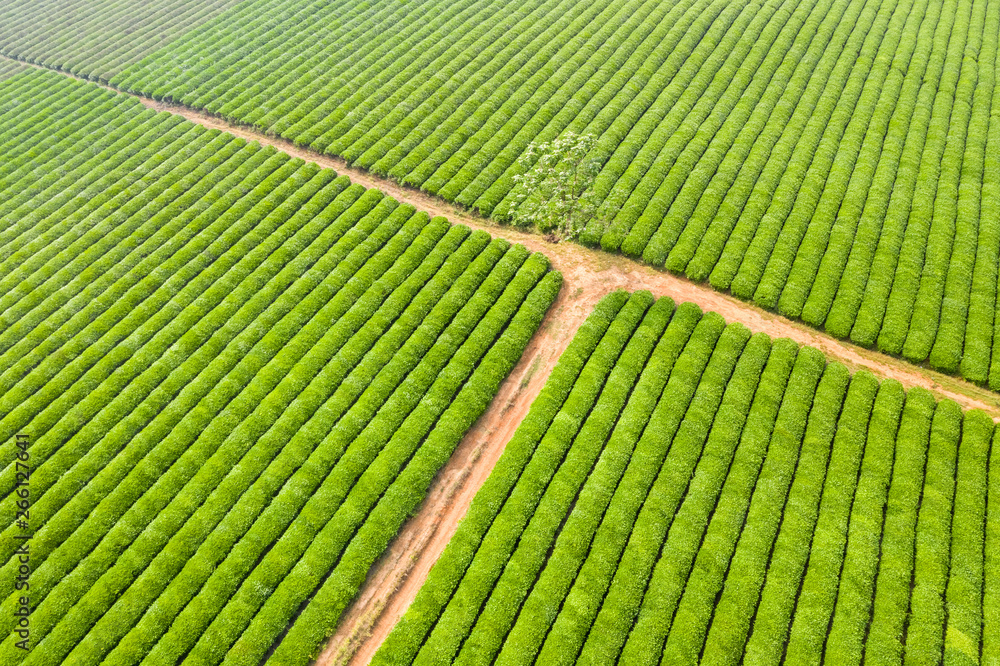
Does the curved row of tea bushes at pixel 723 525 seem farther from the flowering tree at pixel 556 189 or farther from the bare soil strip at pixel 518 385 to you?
the flowering tree at pixel 556 189

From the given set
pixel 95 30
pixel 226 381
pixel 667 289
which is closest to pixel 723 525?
pixel 667 289

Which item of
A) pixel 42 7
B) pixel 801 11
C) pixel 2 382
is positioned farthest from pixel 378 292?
pixel 42 7

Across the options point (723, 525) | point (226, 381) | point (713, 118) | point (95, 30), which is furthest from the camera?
point (95, 30)

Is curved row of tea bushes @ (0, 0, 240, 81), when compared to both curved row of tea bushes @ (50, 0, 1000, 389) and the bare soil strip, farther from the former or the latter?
the bare soil strip

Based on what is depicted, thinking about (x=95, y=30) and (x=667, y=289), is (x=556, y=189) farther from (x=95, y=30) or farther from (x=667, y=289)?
(x=95, y=30)

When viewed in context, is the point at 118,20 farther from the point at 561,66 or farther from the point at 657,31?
the point at 657,31

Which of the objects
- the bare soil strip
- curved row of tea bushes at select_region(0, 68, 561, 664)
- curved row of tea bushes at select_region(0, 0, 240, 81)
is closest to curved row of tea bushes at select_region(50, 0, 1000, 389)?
the bare soil strip
